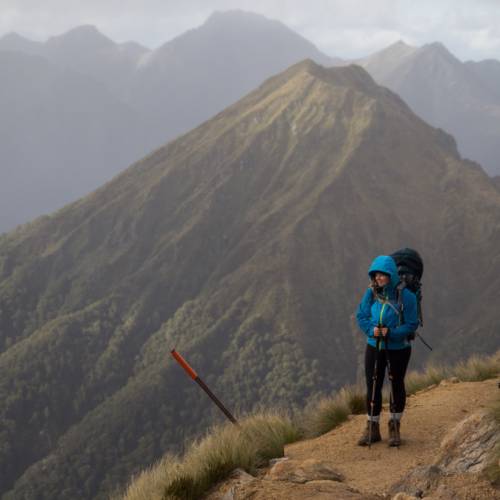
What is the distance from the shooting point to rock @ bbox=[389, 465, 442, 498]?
5.05 metres

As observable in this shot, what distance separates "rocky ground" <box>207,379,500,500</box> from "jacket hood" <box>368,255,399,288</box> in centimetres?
172

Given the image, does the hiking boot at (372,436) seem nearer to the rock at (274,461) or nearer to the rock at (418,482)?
the rock at (274,461)

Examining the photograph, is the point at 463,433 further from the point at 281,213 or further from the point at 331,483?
the point at 281,213

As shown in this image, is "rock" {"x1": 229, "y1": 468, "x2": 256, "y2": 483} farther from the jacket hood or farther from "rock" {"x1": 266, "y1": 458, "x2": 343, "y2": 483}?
the jacket hood

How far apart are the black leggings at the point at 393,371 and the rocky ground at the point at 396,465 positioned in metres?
0.52

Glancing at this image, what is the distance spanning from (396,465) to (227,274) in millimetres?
113687

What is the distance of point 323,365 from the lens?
328 ft

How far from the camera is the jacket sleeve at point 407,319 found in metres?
6.99

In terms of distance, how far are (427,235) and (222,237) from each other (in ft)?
138

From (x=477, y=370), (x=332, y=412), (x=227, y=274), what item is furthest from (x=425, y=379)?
(x=227, y=274)

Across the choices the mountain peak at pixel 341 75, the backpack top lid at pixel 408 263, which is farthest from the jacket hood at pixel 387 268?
the mountain peak at pixel 341 75

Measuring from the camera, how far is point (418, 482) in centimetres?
518

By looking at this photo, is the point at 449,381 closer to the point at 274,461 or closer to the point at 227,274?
the point at 274,461

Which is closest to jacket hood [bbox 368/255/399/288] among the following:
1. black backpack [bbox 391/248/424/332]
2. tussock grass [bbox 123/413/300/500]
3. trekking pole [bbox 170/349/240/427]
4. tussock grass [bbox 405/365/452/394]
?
black backpack [bbox 391/248/424/332]
